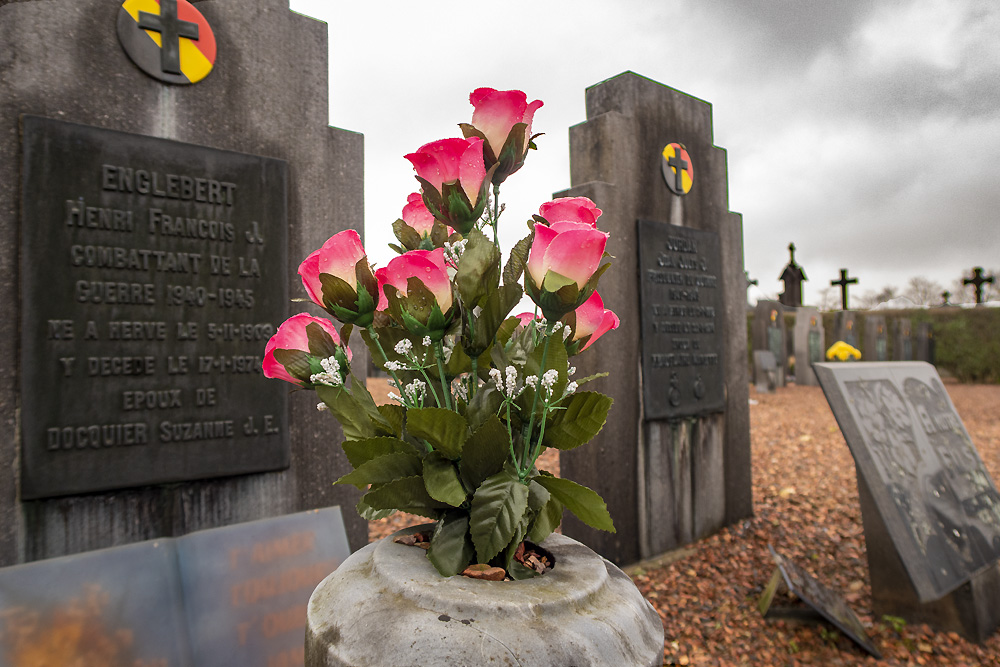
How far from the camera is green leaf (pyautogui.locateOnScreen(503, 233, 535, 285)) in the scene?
3.13ft

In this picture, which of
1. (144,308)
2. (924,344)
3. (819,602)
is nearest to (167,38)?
(144,308)

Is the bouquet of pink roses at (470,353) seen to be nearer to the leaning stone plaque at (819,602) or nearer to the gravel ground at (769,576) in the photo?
the gravel ground at (769,576)

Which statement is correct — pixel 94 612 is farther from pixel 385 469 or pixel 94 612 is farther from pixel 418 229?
pixel 418 229

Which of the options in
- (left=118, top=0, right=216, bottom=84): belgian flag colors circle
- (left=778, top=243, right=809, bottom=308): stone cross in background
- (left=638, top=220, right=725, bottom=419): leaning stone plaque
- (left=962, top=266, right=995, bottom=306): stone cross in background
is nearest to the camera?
(left=118, top=0, right=216, bottom=84): belgian flag colors circle

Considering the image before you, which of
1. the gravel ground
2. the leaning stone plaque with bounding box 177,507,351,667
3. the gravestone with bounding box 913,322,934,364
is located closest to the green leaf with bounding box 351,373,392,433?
the leaning stone plaque with bounding box 177,507,351,667

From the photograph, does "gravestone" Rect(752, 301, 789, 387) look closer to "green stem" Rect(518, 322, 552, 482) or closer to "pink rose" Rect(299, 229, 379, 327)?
"green stem" Rect(518, 322, 552, 482)

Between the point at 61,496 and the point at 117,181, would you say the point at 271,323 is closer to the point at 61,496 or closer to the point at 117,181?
the point at 117,181

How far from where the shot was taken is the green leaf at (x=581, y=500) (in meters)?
0.93

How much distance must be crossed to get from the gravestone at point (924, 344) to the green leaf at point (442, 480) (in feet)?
61.2

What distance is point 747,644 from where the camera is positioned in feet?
8.77

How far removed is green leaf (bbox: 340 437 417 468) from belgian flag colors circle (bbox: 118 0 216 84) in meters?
2.11

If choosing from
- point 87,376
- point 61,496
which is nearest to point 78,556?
point 61,496

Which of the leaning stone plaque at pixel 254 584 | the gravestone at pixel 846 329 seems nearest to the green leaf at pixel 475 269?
the leaning stone plaque at pixel 254 584

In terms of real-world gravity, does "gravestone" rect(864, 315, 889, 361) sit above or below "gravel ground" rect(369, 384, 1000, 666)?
above
